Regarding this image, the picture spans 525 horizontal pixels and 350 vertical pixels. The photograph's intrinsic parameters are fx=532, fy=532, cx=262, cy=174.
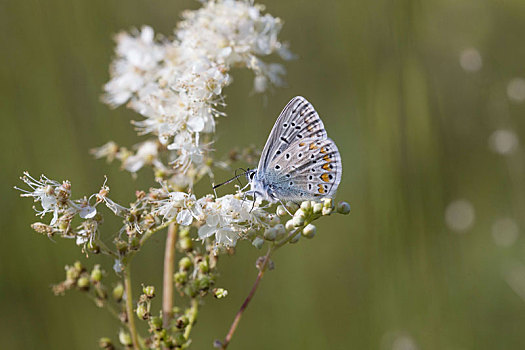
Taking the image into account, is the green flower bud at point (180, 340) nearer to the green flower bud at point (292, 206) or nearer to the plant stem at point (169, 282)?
the plant stem at point (169, 282)

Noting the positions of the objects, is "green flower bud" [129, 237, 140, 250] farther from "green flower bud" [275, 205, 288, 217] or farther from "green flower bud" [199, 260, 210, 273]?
"green flower bud" [275, 205, 288, 217]

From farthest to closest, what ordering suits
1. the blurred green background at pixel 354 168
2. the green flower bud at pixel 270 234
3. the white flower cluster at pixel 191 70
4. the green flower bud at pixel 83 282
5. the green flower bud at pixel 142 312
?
the blurred green background at pixel 354 168 < the white flower cluster at pixel 191 70 < the green flower bud at pixel 83 282 < the green flower bud at pixel 270 234 < the green flower bud at pixel 142 312

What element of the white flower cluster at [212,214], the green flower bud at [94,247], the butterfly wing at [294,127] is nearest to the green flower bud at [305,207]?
the white flower cluster at [212,214]

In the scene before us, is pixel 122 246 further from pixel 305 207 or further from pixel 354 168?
pixel 354 168

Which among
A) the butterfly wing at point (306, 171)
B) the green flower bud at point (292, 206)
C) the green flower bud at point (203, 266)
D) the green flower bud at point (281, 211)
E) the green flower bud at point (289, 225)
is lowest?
the green flower bud at point (203, 266)

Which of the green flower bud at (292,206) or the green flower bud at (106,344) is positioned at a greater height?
the green flower bud at (292,206)

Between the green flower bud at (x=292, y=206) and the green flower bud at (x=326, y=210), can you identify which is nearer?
the green flower bud at (x=326, y=210)
